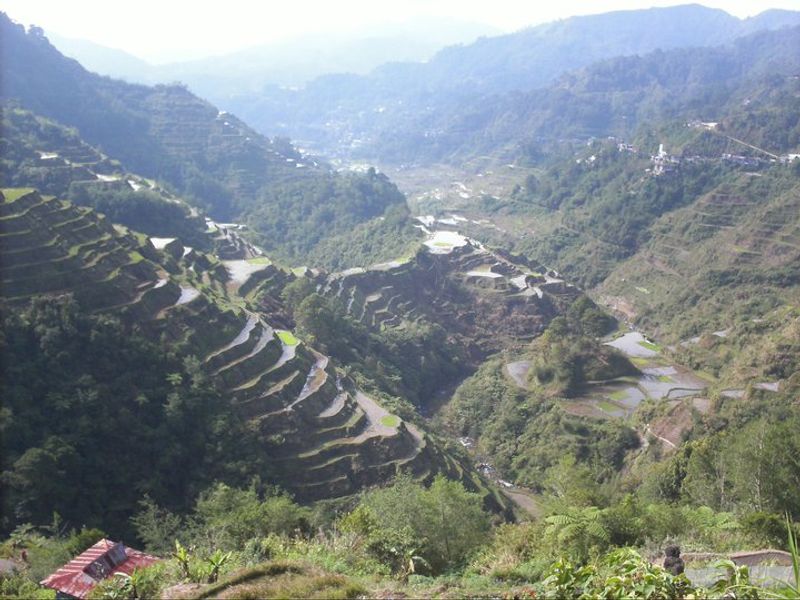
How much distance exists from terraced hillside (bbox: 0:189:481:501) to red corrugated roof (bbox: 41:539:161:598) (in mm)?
8233

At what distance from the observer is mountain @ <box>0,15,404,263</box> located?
2739 inches

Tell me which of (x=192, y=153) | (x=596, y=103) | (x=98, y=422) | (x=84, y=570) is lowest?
(x=98, y=422)

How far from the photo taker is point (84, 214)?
3077 centimetres

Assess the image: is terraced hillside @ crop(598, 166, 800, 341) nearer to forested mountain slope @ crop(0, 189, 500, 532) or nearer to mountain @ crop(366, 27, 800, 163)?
forested mountain slope @ crop(0, 189, 500, 532)

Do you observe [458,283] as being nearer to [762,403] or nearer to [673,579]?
[762,403]

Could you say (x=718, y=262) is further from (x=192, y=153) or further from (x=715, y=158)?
(x=192, y=153)

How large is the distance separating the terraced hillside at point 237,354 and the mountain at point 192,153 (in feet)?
107

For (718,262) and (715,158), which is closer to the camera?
(718,262)

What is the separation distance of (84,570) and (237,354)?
46.4 ft

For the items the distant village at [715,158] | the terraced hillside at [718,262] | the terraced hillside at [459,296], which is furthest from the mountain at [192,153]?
the distant village at [715,158]

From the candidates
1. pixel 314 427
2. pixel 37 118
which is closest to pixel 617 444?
pixel 314 427

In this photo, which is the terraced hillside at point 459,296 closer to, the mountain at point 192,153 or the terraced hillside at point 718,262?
the terraced hillside at point 718,262

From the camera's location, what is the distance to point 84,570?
14.3 metres

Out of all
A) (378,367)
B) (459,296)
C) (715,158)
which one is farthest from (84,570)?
(715,158)
